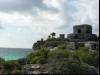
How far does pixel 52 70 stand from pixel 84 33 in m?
52.6

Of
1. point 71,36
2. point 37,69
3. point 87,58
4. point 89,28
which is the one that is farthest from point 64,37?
point 37,69

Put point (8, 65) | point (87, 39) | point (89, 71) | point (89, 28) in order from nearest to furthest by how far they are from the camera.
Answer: point (8, 65) → point (89, 71) → point (87, 39) → point (89, 28)

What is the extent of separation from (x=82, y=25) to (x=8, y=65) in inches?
2218

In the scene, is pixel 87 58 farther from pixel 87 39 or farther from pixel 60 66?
pixel 87 39

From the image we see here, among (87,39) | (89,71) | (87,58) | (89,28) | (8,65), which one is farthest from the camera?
(89,28)

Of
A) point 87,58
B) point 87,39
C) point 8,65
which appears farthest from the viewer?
point 87,39

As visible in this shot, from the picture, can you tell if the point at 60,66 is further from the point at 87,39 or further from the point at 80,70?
the point at 87,39

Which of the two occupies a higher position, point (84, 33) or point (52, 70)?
point (84, 33)

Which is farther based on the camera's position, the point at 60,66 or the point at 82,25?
the point at 82,25

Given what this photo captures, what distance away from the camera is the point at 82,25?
8219 centimetres

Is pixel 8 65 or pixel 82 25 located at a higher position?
pixel 82 25

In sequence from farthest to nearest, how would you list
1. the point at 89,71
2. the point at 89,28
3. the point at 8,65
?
the point at 89,28 < the point at 89,71 < the point at 8,65

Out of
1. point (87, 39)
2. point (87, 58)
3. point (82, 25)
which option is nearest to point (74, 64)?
point (87, 58)

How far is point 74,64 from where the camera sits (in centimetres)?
2830
